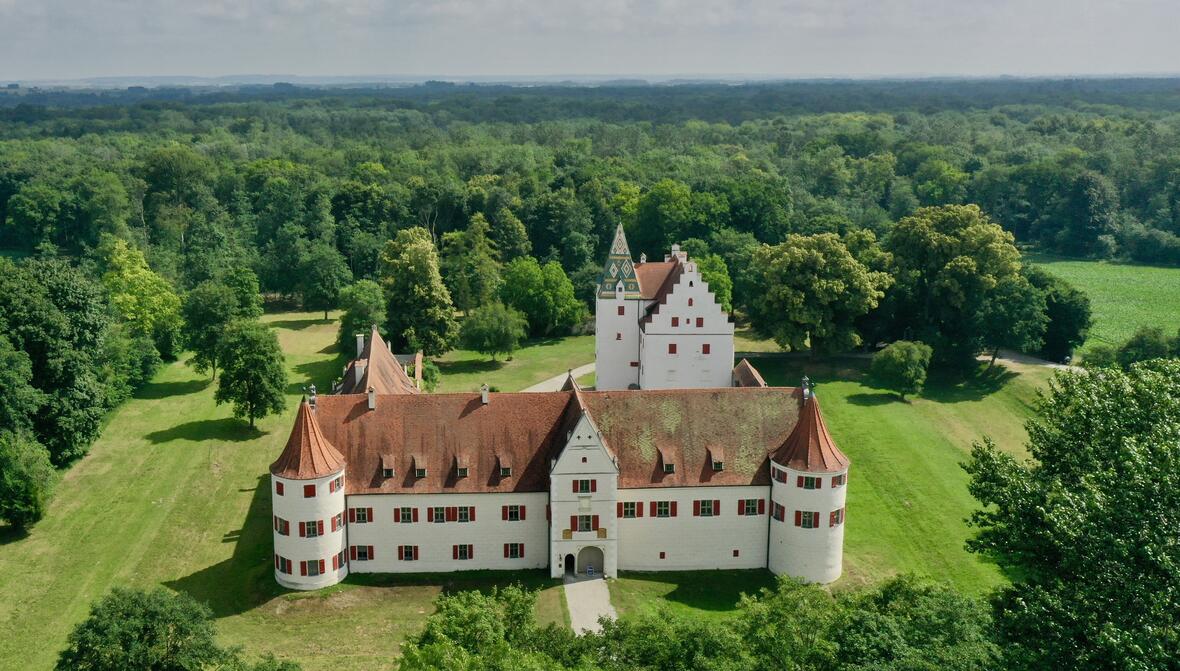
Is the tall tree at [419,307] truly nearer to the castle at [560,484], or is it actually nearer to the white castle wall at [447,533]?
A: the castle at [560,484]

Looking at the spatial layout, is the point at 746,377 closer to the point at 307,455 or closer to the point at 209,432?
the point at 307,455

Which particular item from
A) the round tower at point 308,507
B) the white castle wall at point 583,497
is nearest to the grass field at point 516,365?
the round tower at point 308,507

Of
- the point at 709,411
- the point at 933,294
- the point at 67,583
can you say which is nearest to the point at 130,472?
the point at 67,583

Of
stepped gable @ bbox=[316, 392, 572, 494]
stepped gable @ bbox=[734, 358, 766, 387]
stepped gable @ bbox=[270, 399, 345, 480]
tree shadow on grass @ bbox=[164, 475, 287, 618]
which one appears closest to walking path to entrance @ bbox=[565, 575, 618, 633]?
stepped gable @ bbox=[316, 392, 572, 494]

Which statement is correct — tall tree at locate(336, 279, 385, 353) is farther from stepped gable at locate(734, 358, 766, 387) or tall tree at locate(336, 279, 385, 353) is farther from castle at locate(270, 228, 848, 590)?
castle at locate(270, 228, 848, 590)

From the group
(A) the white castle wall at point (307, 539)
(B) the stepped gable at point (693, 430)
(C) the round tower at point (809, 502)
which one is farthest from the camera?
(B) the stepped gable at point (693, 430)

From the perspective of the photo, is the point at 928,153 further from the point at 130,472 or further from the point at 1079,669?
the point at 1079,669
